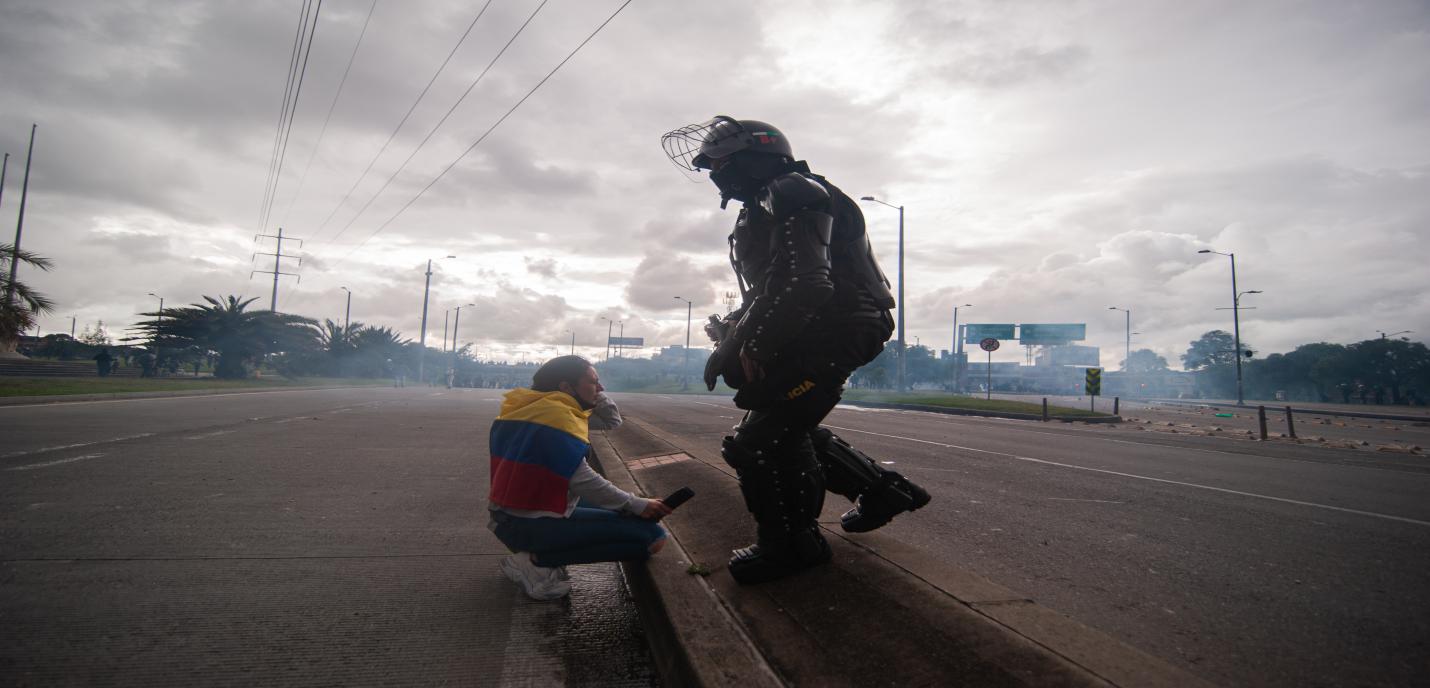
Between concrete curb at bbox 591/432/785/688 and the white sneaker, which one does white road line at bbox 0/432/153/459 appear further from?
concrete curb at bbox 591/432/785/688

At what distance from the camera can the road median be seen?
5.19 ft

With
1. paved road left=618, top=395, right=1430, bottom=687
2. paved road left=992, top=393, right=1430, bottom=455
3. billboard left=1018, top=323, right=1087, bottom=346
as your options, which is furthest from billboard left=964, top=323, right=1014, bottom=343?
paved road left=618, top=395, right=1430, bottom=687

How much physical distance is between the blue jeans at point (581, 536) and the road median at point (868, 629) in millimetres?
117

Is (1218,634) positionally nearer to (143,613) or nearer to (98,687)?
(98,687)

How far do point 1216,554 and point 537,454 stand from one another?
3242mm

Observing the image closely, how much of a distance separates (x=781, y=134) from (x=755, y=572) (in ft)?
5.89

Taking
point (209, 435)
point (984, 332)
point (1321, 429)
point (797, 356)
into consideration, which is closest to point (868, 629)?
point (797, 356)

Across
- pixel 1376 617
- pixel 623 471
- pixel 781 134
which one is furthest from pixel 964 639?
pixel 623 471

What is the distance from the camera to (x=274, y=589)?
2633 mm

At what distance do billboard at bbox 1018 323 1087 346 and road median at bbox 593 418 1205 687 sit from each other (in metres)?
63.2

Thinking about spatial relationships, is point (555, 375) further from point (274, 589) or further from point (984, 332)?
point (984, 332)

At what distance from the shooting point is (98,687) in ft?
5.98

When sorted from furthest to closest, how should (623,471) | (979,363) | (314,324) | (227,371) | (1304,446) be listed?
(979,363)
(314,324)
(227,371)
(1304,446)
(623,471)

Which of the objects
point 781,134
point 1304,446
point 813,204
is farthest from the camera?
point 1304,446
